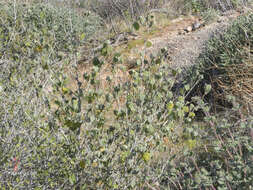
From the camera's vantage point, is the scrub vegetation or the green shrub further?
the green shrub

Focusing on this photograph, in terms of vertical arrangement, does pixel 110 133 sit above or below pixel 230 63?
above

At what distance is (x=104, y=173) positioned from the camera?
2.08 meters

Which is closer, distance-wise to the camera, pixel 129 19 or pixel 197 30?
pixel 197 30

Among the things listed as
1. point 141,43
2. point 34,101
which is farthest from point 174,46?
point 34,101

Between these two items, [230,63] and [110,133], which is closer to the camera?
[110,133]

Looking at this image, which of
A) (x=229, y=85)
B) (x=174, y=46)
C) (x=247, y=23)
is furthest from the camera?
(x=174, y=46)

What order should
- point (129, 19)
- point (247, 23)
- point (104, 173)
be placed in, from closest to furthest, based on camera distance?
point (104, 173) → point (247, 23) → point (129, 19)

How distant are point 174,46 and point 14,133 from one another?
17.8 ft

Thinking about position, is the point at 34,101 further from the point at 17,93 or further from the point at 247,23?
the point at 247,23

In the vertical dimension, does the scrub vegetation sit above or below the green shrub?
above

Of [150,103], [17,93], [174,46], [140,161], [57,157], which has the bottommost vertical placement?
[174,46]

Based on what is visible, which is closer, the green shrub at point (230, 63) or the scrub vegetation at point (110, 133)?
the scrub vegetation at point (110, 133)

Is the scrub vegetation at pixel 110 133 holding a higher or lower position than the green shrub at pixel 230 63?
higher

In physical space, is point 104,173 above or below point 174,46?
above
